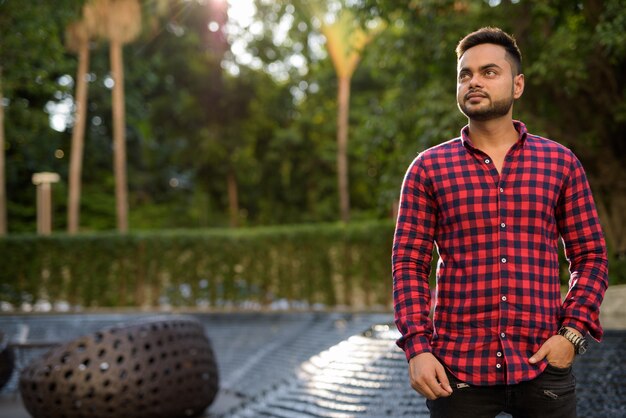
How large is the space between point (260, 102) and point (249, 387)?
24.4 metres

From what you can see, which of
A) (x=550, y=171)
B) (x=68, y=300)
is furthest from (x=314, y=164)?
(x=550, y=171)

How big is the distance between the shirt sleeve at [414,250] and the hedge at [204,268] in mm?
13743

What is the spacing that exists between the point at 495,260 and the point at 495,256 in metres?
0.01

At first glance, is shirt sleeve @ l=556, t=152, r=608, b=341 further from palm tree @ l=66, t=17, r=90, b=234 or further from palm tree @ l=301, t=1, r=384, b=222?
palm tree @ l=66, t=17, r=90, b=234

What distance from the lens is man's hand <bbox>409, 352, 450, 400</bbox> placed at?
2381 millimetres

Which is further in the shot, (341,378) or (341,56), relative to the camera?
(341,56)

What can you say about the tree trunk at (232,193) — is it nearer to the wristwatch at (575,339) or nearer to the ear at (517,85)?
the ear at (517,85)

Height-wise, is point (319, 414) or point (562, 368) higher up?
point (562, 368)

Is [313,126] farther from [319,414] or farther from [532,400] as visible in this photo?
[532,400]

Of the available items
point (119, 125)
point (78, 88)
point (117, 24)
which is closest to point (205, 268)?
point (119, 125)

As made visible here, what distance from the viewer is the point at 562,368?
2.41 meters

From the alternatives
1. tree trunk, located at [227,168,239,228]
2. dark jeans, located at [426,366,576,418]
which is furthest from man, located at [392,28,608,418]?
tree trunk, located at [227,168,239,228]

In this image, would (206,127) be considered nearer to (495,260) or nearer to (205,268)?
(205,268)

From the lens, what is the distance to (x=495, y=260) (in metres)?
2.49
